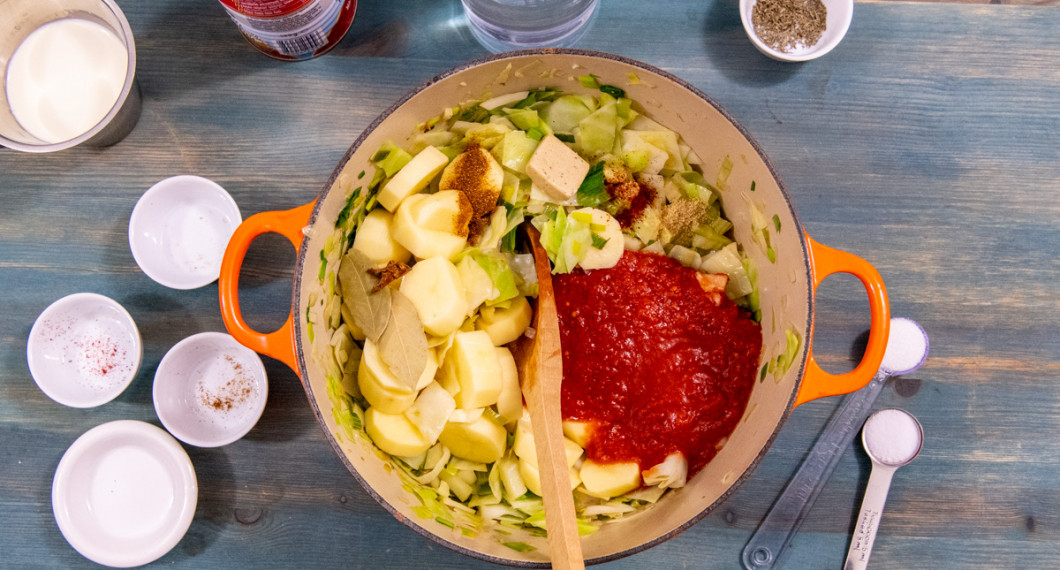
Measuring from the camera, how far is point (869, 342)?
4.64 feet

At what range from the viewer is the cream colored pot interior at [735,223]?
4.55 ft

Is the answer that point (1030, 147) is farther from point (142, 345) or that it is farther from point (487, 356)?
point (142, 345)

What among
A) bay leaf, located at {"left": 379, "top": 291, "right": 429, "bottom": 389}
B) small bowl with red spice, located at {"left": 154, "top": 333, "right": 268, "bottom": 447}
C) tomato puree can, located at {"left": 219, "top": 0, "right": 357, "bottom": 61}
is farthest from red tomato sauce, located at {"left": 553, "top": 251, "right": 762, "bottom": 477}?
tomato puree can, located at {"left": 219, "top": 0, "right": 357, "bottom": 61}

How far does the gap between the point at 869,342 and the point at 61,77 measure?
1.99m

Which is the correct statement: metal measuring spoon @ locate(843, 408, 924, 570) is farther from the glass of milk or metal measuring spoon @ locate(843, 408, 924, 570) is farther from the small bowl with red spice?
the glass of milk

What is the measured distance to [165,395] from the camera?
1.70 metres

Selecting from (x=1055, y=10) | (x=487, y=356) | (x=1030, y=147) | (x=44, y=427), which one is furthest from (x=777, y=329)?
(x=44, y=427)

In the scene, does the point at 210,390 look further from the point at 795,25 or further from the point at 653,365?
the point at 795,25

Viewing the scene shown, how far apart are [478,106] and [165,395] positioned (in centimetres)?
103

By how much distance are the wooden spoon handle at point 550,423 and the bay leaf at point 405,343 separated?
0.25 m

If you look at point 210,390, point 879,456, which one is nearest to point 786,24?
point 879,456

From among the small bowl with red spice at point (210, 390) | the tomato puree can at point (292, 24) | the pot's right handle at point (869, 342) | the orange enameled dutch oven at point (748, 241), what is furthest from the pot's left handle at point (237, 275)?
the pot's right handle at point (869, 342)

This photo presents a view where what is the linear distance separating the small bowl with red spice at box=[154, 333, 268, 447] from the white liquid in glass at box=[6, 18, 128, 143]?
62cm

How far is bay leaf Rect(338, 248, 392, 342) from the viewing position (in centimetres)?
148
